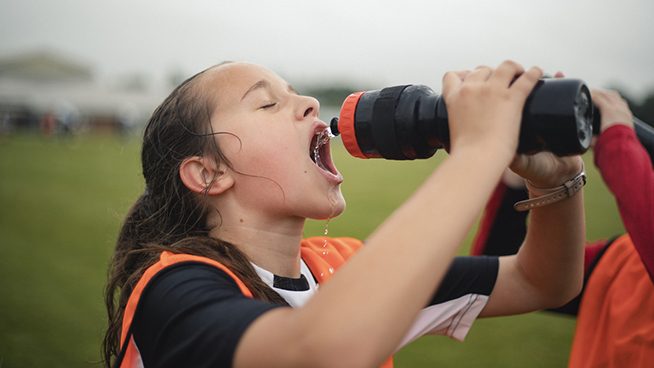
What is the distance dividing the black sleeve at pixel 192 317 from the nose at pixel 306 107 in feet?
2.31

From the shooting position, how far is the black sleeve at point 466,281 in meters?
2.08

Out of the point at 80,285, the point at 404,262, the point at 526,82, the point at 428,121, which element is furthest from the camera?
Answer: the point at 80,285

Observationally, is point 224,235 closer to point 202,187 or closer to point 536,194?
point 202,187

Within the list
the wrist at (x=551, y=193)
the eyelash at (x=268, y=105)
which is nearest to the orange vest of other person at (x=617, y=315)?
the wrist at (x=551, y=193)

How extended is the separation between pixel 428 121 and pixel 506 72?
222 mm

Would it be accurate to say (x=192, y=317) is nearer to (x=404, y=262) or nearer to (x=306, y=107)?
(x=404, y=262)

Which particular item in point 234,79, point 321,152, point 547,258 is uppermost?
point 234,79

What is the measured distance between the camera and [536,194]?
1.78 m

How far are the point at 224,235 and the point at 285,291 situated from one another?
0.92 ft

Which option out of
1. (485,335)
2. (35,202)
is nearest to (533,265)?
(485,335)

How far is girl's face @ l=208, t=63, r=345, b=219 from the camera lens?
1808 mm

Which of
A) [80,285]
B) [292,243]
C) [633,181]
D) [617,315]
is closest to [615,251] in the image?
[617,315]

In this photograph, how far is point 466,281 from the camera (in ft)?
6.84

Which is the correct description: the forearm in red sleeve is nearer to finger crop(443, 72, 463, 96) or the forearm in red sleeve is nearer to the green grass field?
finger crop(443, 72, 463, 96)
